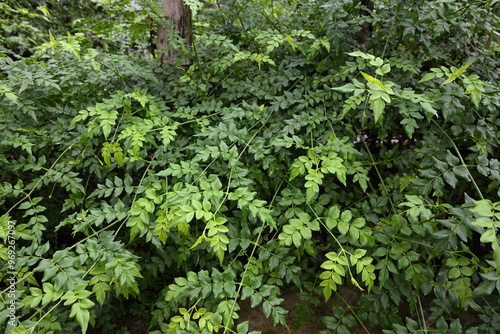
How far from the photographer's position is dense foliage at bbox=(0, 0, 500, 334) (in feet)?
4.36

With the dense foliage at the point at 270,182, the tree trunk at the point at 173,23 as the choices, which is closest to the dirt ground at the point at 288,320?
the dense foliage at the point at 270,182

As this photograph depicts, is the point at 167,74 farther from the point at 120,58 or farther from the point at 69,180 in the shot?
the point at 69,180

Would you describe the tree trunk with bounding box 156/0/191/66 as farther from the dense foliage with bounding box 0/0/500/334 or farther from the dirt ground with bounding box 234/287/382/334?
the dirt ground with bounding box 234/287/382/334

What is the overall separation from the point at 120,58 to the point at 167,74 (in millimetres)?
361

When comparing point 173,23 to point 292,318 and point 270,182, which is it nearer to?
point 270,182

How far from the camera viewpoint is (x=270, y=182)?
1792 mm

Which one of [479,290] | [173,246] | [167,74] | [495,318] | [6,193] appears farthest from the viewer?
[167,74]

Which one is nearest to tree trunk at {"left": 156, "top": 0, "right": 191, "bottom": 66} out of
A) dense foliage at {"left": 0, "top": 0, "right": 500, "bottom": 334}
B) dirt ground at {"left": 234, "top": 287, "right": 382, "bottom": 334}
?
dense foliage at {"left": 0, "top": 0, "right": 500, "bottom": 334}

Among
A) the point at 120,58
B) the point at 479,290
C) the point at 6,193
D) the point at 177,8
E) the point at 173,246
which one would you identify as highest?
the point at 177,8

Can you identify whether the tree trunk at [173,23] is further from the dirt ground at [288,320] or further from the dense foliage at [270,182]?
the dirt ground at [288,320]

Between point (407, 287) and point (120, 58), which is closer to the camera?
point (407, 287)

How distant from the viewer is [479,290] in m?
1.14

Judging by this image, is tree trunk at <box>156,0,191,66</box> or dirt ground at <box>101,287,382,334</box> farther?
tree trunk at <box>156,0,191,66</box>

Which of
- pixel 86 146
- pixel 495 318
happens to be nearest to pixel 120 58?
pixel 86 146
